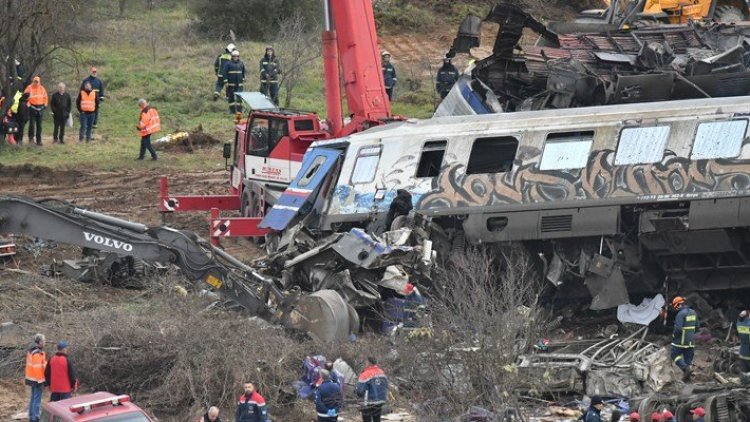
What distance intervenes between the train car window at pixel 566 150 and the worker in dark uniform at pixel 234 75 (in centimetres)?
1578

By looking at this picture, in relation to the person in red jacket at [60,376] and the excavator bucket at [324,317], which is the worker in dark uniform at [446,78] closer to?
the excavator bucket at [324,317]

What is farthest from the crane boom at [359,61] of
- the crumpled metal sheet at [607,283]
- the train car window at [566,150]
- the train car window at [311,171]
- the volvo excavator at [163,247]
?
the crumpled metal sheet at [607,283]

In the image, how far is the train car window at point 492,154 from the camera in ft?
65.9

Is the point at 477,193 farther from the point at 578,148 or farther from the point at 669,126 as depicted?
the point at 669,126

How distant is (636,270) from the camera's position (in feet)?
64.7

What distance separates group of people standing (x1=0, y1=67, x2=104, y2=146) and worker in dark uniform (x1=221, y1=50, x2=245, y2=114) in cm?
322

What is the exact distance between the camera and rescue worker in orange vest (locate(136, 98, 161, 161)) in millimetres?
30766

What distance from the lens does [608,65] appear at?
2291cm

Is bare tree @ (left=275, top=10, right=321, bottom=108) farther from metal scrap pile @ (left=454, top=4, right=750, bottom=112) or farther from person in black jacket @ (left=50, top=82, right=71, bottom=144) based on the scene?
metal scrap pile @ (left=454, top=4, right=750, bottom=112)

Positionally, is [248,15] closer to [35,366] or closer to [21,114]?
[21,114]

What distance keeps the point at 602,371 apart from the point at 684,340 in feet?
4.33

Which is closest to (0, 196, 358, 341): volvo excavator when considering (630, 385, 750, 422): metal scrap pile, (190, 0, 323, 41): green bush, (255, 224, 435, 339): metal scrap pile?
(255, 224, 435, 339): metal scrap pile

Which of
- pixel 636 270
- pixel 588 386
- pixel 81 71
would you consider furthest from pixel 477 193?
pixel 81 71

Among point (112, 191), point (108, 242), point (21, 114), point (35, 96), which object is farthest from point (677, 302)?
point (21, 114)
